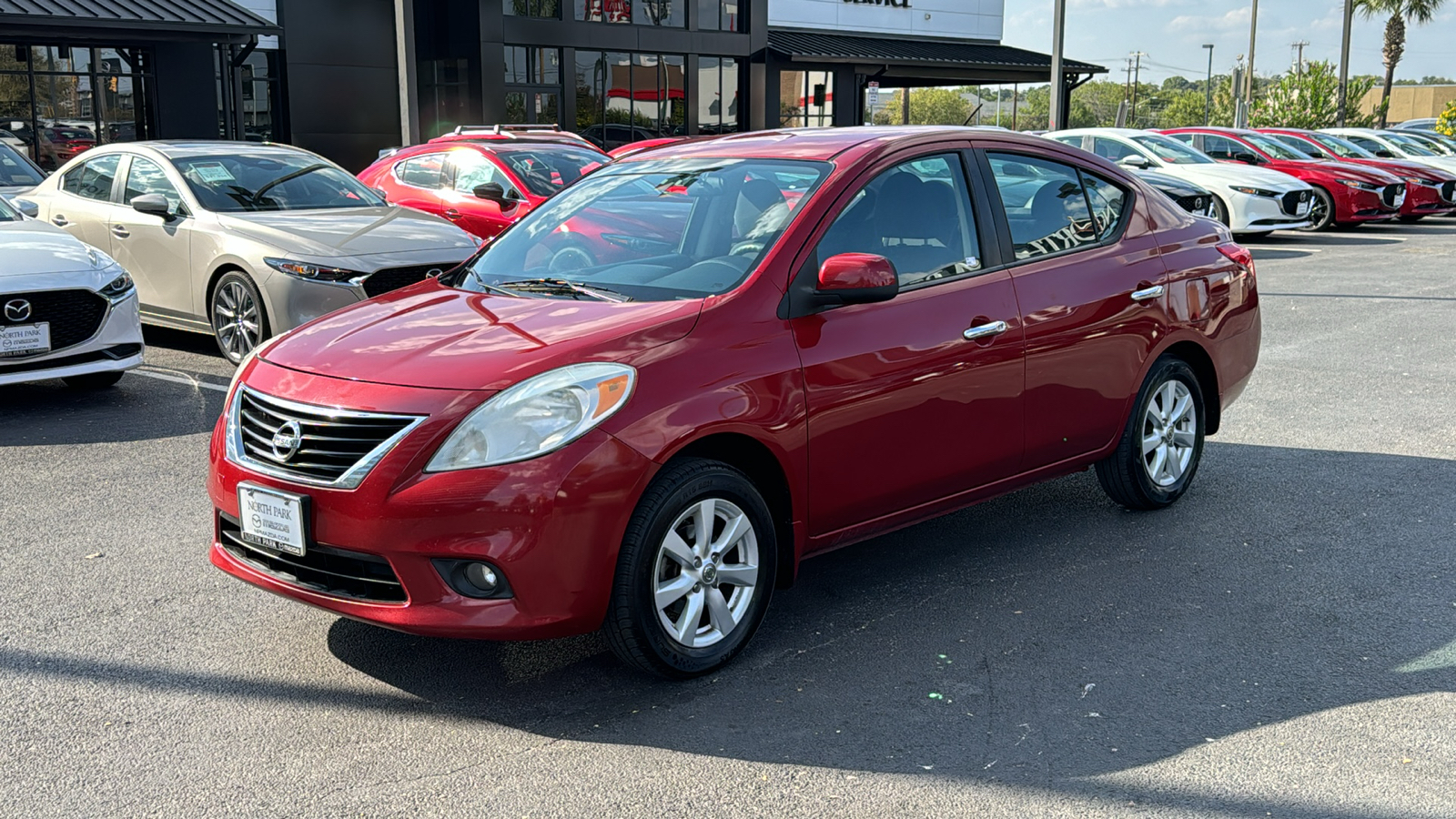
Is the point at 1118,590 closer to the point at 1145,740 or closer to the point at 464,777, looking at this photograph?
the point at 1145,740

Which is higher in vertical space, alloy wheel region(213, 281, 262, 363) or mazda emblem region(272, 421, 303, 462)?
mazda emblem region(272, 421, 303, 462)

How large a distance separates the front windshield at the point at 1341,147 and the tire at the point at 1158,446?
1991cm

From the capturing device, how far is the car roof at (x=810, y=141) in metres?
4.94

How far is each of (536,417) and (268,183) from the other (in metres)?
7.26

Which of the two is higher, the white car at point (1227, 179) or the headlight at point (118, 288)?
the white car at point (1227, 179)

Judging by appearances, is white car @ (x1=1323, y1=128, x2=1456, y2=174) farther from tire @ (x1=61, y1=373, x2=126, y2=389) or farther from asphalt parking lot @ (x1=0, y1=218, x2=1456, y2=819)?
A: tire @ (x1=61, y1=373, x2=126, y2=389)

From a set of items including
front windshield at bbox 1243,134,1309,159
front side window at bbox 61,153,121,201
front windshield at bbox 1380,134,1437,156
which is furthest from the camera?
front windshield at bbox 1380,134,1437,156

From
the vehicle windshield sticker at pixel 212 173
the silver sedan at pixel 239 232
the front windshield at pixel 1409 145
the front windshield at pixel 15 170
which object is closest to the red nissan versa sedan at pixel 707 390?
the silver sedan at pixel 239 232

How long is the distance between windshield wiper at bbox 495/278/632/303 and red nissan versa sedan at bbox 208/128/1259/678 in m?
0.02

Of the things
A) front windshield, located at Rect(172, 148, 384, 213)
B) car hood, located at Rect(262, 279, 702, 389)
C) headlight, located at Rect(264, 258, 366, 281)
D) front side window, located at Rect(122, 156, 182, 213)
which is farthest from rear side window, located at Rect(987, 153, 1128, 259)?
front side window, located at Rect(122, 156, 182, 213)

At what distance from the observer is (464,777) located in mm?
3512

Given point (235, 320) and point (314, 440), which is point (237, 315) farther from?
point (314, 440)

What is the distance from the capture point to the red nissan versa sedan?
3770 millimetres

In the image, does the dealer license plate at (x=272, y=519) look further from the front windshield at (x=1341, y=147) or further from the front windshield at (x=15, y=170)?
the front windshield at (x=1341, y=147)
